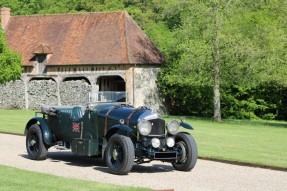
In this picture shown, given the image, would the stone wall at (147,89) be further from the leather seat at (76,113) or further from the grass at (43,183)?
the grass at (43,183)

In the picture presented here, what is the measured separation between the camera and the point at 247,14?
4984cm

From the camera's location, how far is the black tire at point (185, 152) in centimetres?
1430

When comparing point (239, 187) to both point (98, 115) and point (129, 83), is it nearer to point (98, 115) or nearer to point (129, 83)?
point (98, 115)

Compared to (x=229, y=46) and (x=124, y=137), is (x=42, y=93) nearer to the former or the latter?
(x=229, y=46)

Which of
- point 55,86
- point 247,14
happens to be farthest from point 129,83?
point 247,14

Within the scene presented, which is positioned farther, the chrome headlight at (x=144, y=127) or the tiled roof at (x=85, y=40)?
the tiled roof at (x=85, y=40)

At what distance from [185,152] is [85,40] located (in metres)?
38.1

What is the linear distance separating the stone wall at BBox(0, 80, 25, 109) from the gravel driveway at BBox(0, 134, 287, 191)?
36640 mm

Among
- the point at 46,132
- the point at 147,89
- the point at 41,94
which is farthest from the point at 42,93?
the point at 46,132

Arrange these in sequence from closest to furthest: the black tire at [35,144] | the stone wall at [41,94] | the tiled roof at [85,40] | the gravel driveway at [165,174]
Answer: the gravel driveway at [165,174]
the black tire at [35,144]
the tiled roof at [85,40]
the stone wall at [41,94]

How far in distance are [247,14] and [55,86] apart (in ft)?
52.8

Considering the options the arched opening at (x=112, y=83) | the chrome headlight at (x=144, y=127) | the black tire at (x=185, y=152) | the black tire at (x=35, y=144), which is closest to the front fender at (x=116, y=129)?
the chrome headlight at (x=144, y=127)

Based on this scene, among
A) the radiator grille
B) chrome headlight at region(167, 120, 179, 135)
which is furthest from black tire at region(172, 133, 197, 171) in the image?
the radiator grille

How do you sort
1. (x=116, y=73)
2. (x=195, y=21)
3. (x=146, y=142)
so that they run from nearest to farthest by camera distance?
(x=146, y=142) → (x=195, y=21) → (x=116, y=73)
